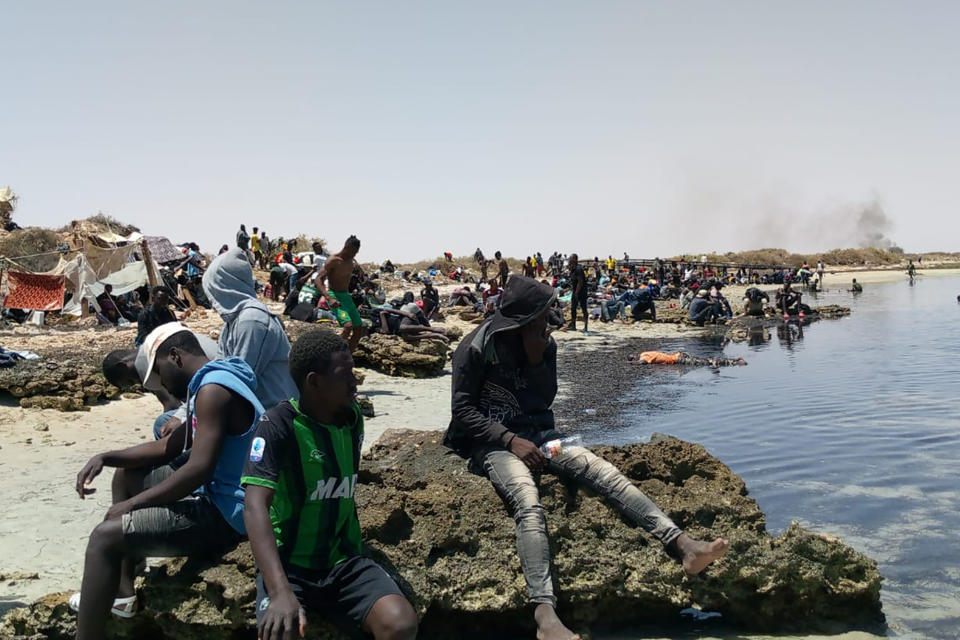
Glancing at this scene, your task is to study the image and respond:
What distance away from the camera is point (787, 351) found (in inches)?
776

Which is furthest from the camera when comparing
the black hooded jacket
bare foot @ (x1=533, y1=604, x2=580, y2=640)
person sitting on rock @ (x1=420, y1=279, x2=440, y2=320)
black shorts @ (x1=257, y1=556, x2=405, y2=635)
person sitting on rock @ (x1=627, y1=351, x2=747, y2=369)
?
person sitting on rock @ (x1=420, y1=279, x2=440, y2=320)

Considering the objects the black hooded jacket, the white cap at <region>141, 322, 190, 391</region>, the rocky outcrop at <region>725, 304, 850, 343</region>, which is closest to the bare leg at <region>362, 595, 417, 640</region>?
the black hooded jacket

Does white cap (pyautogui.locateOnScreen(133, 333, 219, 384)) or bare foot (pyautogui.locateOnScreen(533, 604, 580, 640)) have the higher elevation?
white cap (pyautogui.locateOnScreen(133, 333, 219, 384))

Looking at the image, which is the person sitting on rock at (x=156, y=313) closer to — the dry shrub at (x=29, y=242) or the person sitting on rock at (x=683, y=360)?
the person sitting on rock at (x=683, y=360)

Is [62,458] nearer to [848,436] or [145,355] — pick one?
[145,355]

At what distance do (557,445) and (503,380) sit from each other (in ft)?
1.55

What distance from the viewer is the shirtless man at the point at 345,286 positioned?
10.5m

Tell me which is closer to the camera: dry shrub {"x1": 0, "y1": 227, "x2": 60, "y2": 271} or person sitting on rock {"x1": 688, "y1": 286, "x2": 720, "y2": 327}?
person sitting on rock {"x1": 688, "y1": 286, "x2": 720, "y2": 327}

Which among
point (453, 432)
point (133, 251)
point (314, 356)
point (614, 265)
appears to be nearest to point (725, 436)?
point (453, 432)

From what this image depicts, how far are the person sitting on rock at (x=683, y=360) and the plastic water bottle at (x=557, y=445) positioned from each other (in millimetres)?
12970

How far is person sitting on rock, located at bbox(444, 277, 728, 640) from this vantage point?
4.21 meters

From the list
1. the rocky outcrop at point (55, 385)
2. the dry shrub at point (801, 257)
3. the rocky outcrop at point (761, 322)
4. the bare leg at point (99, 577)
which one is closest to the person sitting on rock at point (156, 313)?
the rocky outcrop at point (55, 385)

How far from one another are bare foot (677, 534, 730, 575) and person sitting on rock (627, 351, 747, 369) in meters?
13.2

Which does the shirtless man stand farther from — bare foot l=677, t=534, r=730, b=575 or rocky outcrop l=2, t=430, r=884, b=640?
bare foot l=677, t=534, r=730, b=575
